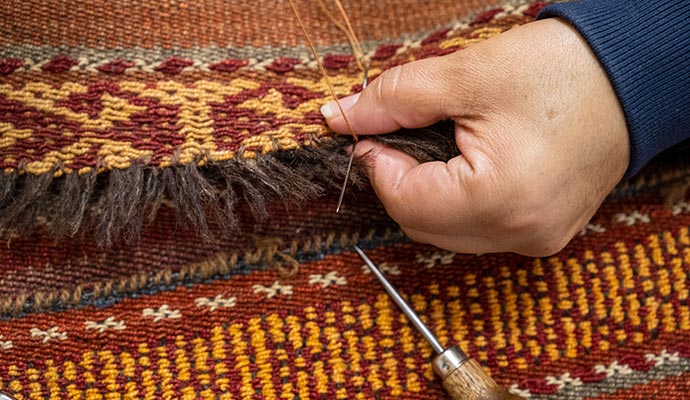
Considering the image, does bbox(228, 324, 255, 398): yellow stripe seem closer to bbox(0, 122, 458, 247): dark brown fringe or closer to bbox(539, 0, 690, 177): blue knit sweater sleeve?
bbox(0, 122, 458, 247): dark brown fringe

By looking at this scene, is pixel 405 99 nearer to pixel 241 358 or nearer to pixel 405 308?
pixel 405 308

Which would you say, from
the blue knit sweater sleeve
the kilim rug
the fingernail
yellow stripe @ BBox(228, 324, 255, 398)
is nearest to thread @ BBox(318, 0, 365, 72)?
the kilim rug

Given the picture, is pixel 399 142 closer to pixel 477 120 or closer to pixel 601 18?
pixel 477 120

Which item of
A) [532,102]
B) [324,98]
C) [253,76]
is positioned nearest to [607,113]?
[532,102]

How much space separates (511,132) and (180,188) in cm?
40

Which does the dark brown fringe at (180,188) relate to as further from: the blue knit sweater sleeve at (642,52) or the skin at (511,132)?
the blue knit sweater sleeve at (642,52)

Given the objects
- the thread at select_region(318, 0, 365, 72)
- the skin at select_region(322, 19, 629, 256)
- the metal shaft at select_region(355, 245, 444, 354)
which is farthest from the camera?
the thread at select_region(318, 0, 365, 72)

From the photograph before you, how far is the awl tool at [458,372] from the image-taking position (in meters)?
0.77

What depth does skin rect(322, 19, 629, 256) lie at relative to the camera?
682 mm

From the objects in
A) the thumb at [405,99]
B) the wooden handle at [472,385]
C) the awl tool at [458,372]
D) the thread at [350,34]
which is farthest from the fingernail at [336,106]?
the wooden handle at [472,385]

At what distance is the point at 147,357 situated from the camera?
2.60 feet

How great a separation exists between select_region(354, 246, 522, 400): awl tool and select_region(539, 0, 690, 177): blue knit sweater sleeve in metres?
0.33

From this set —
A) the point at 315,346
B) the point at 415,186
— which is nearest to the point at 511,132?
the point at 415,186

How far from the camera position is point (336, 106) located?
2.57 ft
